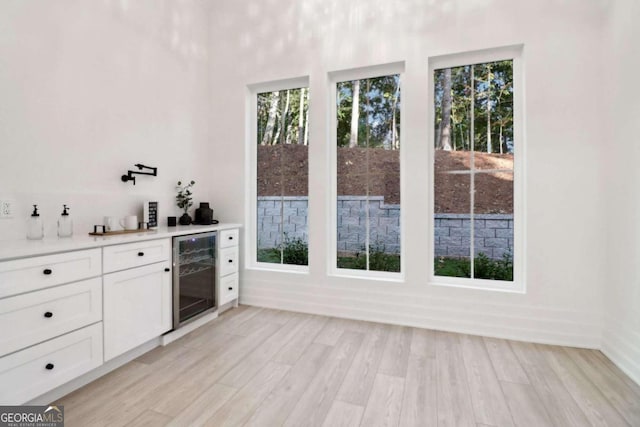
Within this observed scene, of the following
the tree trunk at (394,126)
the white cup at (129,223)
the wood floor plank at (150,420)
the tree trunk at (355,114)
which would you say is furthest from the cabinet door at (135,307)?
the tree trunk at (394,126)

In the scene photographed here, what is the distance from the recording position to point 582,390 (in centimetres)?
172

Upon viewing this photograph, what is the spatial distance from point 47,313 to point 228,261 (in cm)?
150

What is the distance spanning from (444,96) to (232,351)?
2.74m

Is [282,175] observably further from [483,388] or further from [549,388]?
[549,388]

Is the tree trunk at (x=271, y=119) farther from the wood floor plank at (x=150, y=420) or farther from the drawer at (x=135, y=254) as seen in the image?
the wood floor plank at (x=150, y=420)

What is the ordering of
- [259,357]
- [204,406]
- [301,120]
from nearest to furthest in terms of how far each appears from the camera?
[204,406]
[259,357]
[301,120]

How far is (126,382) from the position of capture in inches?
70.3

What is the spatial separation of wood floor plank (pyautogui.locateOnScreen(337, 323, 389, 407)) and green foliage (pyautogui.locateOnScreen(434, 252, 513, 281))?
751 millimetres

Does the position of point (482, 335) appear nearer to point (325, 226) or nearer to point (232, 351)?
point (325, 226)

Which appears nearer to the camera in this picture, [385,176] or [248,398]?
[248,398]

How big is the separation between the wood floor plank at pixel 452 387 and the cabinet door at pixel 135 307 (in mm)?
Result: 1897

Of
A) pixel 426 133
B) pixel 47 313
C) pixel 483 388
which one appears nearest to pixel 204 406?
pixel 47 313

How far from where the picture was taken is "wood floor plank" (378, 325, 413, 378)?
1.92m

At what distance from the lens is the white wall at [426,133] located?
7.36ft
